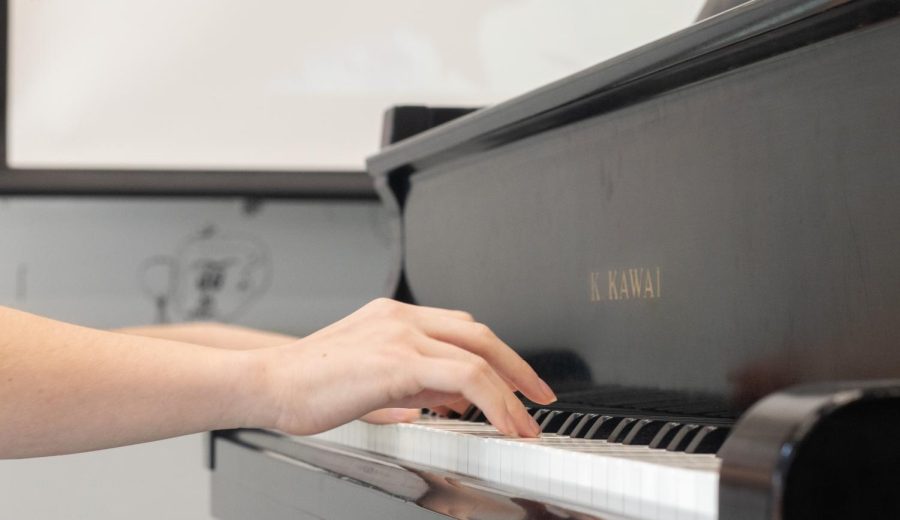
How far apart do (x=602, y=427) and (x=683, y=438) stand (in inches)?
5.4

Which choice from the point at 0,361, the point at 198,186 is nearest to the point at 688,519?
the point at 0,361

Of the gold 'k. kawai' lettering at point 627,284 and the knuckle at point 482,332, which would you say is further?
the gold 'k. kawai' lettering at point 627,284

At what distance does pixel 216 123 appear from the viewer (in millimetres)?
2652

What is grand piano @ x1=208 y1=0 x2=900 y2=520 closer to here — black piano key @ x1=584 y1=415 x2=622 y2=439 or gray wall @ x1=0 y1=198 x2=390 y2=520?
black piano key @ x1=584 y1=415 x2=622 y2=439

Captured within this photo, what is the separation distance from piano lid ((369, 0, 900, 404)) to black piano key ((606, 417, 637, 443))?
0.09 meters

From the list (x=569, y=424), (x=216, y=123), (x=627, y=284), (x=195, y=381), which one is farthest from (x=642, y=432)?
(x=216, y=123)

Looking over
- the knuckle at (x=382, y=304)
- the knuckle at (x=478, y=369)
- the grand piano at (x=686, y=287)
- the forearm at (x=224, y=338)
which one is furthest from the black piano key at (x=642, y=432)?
the forearm at (x=224, y=338)

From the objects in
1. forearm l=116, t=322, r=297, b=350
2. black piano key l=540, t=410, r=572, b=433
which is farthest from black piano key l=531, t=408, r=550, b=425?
forearm l=116, t=322, r=297, b=350

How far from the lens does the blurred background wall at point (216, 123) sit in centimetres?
262

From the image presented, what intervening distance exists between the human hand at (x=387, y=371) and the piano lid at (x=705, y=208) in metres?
0.16

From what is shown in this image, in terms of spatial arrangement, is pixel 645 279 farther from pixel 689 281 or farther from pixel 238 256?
pixel 238 256

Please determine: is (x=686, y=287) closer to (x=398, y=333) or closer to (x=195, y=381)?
(x=398, y=333)

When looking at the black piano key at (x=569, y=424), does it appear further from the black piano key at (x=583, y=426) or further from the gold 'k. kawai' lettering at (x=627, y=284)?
the gold 'k. kawai' lettering at (x=627, y=284)

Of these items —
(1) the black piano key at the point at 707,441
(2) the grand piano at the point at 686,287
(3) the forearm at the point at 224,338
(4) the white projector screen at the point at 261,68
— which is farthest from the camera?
(4) the white projector screen at the point at 261,68
